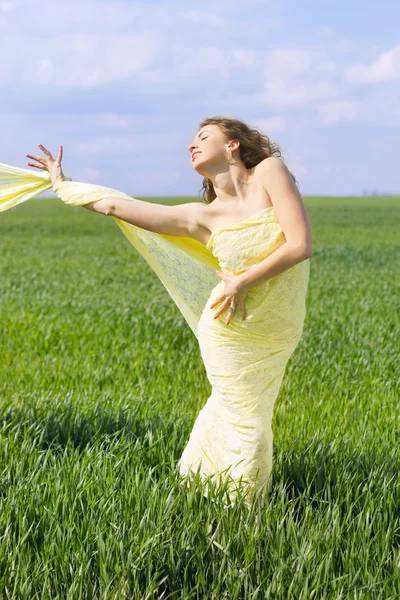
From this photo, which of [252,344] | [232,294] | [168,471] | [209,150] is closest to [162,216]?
[209,150]

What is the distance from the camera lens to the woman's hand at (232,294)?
146 inches

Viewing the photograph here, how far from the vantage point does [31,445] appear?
4742 millimetres

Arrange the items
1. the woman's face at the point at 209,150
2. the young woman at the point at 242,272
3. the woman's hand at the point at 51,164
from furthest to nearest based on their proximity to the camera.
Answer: the woman's hand at the point at 51,164, the woman's face at the point at 209,150, the young woman at the point at 242,272

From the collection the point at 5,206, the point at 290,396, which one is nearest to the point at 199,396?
the point at 290,396

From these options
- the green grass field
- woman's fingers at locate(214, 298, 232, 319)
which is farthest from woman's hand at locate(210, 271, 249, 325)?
the green grass field

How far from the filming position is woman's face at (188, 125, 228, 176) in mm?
3830

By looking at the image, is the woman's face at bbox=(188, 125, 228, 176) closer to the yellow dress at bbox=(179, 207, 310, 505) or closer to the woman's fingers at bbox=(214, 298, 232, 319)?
the yellow dress at bbox=(179, 207, 310, 505)

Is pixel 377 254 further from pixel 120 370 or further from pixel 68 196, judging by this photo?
pixel 68 196

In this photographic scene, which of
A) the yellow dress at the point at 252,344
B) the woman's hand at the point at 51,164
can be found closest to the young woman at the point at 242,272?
the yellow dress at the point at 252,344

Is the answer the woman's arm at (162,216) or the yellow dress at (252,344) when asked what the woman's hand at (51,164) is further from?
the yellow dress at (252,344)

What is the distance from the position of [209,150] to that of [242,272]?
0.63m

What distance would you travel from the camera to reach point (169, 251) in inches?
170

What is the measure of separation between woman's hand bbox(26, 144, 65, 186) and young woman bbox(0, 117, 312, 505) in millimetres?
190

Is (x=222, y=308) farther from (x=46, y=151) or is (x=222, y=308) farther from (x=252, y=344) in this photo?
(x=46, y=151)
